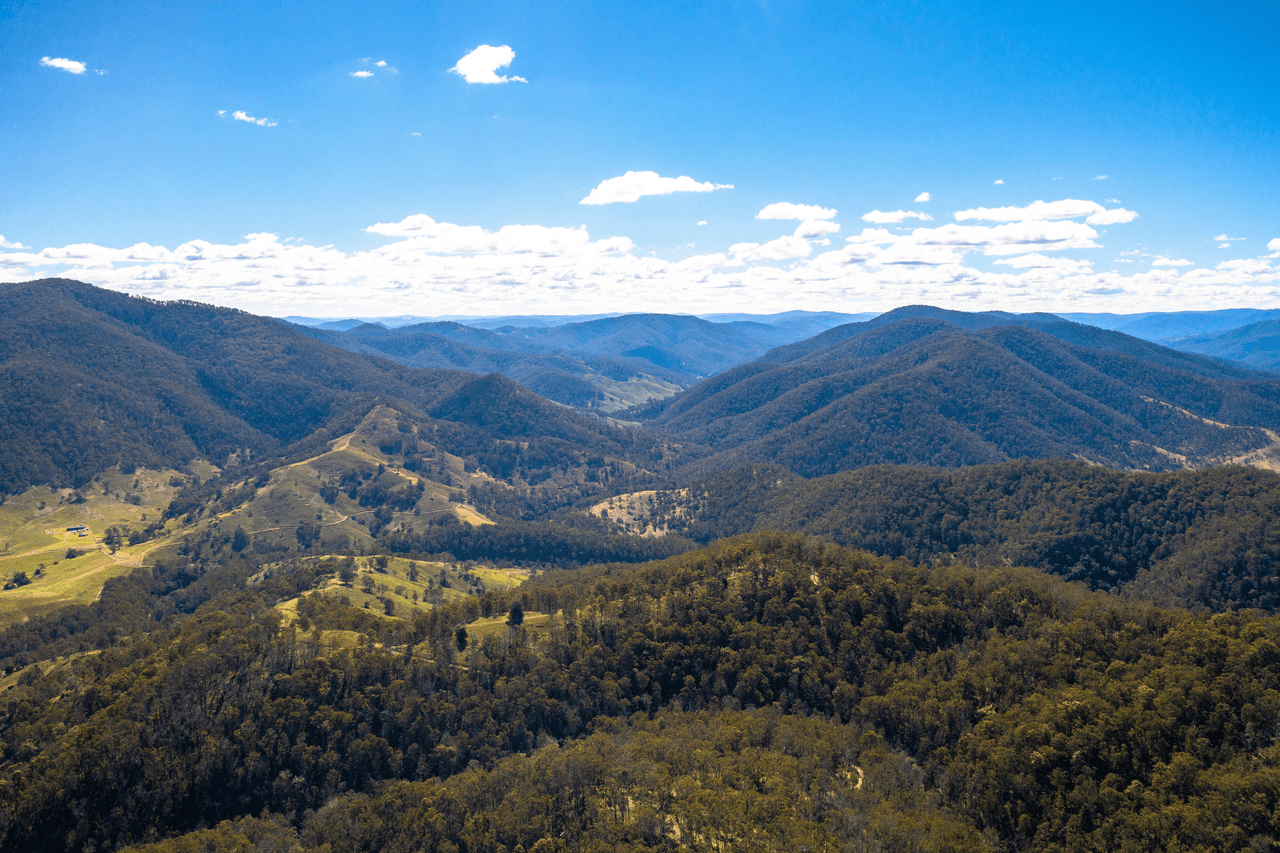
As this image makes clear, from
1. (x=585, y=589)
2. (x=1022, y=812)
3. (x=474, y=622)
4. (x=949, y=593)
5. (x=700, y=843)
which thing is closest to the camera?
(x=700, y=843)

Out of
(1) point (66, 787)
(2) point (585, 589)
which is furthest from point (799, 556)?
(1) point (66, 787)

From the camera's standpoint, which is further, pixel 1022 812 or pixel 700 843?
pixel 1022 812

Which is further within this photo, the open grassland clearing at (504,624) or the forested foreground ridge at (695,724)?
the open grassland clearing at (504,624)

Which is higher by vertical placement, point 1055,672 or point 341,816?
point 1055,672

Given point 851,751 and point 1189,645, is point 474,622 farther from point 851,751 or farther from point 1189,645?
point 1189,645

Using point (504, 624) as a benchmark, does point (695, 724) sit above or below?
above

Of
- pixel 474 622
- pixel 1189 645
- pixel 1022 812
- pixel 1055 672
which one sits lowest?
pixel 474 622

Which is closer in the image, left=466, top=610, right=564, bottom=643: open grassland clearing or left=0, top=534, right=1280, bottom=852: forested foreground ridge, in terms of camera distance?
left=0, top=534, right=1280, bottom=852: forested foreground ridge

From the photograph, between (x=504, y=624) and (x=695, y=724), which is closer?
(x=695, y=724)
